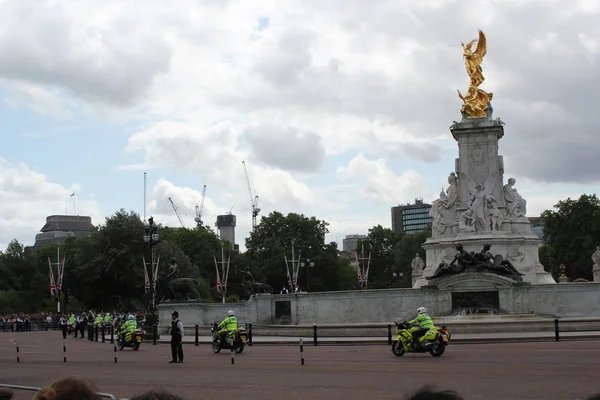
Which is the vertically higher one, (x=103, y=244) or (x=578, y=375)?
(x=103, y=244)

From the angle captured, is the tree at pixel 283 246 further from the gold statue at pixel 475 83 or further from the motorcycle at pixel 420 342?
the motorcycle at pixel 420 342

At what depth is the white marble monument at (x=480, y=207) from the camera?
52.2 m

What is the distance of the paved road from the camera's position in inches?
639

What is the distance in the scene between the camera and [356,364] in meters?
23.0

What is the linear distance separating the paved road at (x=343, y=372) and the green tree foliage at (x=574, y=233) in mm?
65001

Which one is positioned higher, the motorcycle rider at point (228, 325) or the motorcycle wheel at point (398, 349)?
the motorcycle rider at point (228, 325)

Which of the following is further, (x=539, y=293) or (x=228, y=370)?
(x=539, y=293)

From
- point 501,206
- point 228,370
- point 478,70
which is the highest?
point 478,70

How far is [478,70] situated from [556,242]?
1700 inches

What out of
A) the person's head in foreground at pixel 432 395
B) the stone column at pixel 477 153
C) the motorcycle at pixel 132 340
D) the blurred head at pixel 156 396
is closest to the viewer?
the person's head in foreground at pixel 432 395

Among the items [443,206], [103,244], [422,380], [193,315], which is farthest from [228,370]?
[103,244]

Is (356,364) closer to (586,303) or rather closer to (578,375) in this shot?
(578,375)

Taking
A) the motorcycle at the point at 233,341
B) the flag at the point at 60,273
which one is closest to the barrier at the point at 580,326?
the motorcycle at the point at 233,341

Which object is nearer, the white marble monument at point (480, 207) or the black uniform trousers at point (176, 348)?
the black uniform trousers at point (176, 348)
